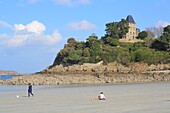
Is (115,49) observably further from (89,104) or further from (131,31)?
(89,104)

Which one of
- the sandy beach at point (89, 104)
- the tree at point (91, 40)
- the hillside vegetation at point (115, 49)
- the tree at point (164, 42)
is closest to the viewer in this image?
the sandy beach at point (89, 104)

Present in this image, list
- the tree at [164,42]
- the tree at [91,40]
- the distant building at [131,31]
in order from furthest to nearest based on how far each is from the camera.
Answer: the distant building at [131,31]
the tree at [91,40]
the tree at [164,42]

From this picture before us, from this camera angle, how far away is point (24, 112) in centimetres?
1748

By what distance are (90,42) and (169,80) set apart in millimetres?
40957

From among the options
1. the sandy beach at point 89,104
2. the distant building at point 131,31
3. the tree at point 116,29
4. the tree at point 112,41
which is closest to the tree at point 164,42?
the tree at point 112,41

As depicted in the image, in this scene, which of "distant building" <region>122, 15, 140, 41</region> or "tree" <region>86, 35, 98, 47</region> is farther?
"distant building" <region>122, 15, 140, 41</region>

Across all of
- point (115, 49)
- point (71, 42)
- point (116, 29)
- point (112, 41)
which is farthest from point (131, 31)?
point (115, 49)

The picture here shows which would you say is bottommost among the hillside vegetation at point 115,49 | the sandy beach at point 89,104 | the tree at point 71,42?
the sandy beach at point 89,104

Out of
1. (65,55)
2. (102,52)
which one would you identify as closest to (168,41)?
(102,52)

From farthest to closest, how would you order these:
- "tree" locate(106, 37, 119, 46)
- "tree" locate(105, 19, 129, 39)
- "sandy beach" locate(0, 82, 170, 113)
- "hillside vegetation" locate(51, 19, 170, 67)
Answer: "tree" locate(105, 19, 129, 39) → "tree" locate(106, 37, 119, 46) → "hillside vegetation" locate(51, 19, 170, 67) → "sandy beach" locate(0, 82, 170, 113)

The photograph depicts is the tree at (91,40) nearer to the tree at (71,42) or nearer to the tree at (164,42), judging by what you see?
the tree at (71,42)

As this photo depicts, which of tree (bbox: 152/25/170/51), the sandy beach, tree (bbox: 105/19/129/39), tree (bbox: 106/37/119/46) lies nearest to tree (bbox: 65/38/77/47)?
tree (bbox: 106/37/119/46)

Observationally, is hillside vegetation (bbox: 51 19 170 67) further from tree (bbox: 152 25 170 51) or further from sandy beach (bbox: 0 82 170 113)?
sandy beach (bbox: 0 82 170 113)

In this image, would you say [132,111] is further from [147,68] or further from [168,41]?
[168,41]
